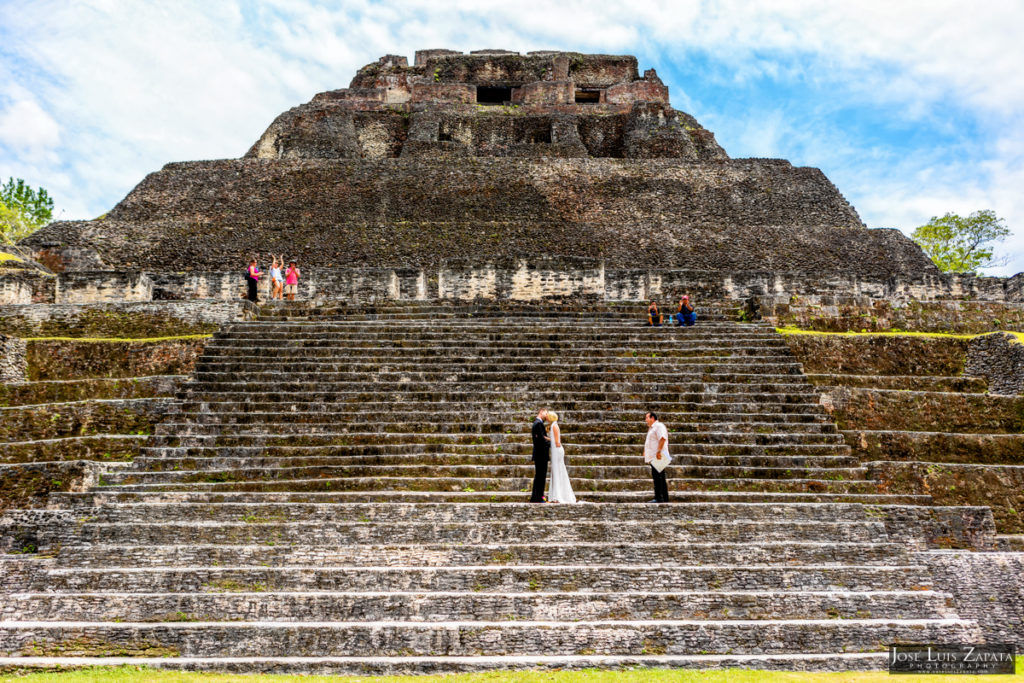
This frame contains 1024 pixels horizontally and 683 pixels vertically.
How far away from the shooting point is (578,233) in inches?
659

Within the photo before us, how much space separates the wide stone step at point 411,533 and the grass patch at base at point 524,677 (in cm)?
134

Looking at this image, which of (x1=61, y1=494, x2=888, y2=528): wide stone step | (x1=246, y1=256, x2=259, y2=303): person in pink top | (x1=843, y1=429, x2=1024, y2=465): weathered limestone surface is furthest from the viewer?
(x1=246, y1=256, x2=259, y2=303): person in pink top

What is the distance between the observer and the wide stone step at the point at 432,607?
5273 mm

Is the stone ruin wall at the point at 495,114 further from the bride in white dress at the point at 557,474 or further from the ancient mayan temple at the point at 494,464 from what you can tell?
the bride in white dress at the point at 557,474

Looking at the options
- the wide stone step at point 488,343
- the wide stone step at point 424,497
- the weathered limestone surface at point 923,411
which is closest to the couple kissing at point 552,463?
the wide stone step at point 424,497

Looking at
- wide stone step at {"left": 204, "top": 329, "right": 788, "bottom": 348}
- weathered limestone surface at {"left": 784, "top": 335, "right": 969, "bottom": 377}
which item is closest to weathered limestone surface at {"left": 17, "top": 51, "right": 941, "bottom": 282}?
wide stone step at {"left": 204, "top": 329, "right": 788, "bottom": 348}

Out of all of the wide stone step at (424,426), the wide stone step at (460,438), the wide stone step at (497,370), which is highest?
the wide stone step at (497,370)

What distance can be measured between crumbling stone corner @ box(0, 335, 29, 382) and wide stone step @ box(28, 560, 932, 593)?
189 inches

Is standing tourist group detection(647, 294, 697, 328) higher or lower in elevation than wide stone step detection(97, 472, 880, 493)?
higher

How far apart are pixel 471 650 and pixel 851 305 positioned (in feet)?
27.4

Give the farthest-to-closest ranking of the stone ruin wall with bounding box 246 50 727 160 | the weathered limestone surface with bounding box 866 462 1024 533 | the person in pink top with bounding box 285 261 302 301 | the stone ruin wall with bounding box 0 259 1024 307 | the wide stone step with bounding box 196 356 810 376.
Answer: the stone ruin wall with bounding box 246 50 727 160, the stone ruin wall with bounding box 0 259 1024 307, the person in pink top with bounding box 285 261 302 301, the wide stone step with bounding box 196 356 810 376, the weathered limestone surface with bounding box 866 462 1024 533

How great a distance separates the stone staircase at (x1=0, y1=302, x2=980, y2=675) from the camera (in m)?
5.07

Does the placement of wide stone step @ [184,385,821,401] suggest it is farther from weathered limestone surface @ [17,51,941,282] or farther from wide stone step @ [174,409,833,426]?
weathered limestone surface @ [17,51,941,282]

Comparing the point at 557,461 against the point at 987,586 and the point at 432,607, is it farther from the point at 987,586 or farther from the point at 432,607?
the point at 987,586
